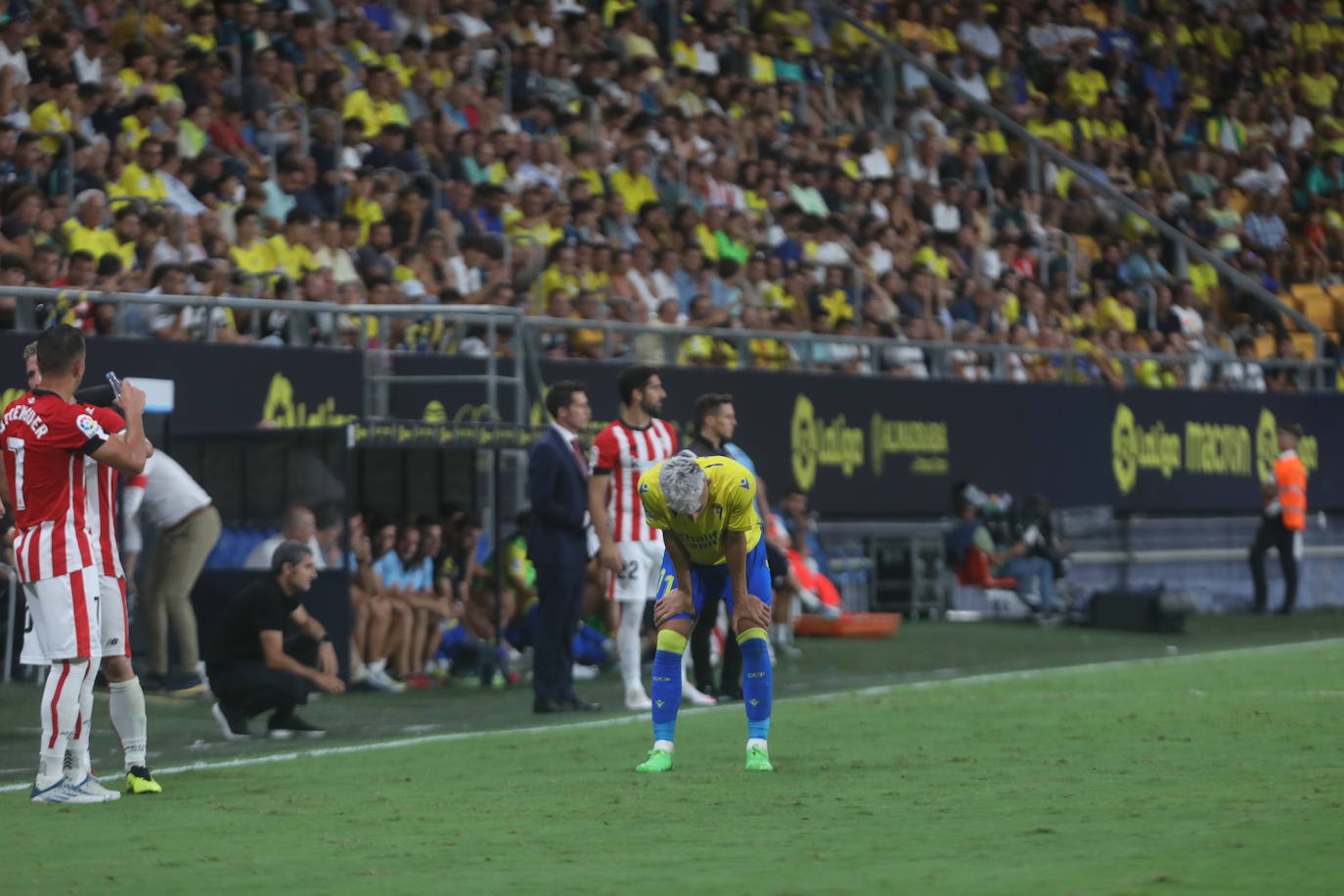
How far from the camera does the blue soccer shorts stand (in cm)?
982

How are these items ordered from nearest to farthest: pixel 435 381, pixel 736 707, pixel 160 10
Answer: pixel 736 707
pixel 435 381
pixel 160 10

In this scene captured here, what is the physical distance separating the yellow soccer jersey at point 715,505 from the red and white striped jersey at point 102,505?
7.61 ft

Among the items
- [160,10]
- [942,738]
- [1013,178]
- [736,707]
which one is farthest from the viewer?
[1013,178]

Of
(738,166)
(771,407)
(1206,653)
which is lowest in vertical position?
(1206,653)

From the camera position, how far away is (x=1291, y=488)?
23.7m

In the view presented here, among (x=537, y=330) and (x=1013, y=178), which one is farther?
(x=1013, y=178)

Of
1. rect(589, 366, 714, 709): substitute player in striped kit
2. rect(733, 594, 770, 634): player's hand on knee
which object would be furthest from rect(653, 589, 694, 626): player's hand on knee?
rect(589, 366, 714, 709): substitute player in striped kit

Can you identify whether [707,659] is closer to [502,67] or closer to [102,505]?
[102,505]

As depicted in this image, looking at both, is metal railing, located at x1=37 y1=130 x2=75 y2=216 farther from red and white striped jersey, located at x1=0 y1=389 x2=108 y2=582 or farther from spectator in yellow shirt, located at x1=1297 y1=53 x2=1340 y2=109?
spectator in yellow shirt, located at x1=1297 y1=53 x2=1340 y2=109

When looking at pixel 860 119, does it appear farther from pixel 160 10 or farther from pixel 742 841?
pixel 742 841

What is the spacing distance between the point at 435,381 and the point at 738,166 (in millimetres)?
7956

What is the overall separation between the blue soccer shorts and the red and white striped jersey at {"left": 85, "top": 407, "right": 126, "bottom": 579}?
253cm

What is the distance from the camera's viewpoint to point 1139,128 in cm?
3034

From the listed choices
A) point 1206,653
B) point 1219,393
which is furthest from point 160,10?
point 1219,393
